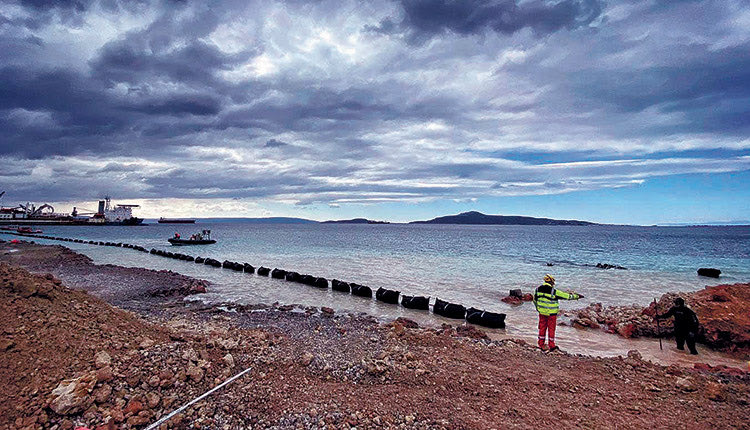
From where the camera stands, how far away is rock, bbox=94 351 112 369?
20.2 feet

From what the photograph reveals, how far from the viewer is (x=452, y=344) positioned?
9.30 metres

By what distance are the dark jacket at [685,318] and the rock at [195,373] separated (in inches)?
485

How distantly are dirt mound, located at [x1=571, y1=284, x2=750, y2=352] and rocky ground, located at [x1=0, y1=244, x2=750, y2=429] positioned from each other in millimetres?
3590

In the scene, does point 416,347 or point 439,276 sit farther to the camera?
point 439,276

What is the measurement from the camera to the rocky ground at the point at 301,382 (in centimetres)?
550

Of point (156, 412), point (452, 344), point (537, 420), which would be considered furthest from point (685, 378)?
point (156, 412)

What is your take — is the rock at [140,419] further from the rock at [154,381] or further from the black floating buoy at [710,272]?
the black floating buoy at [710,272]

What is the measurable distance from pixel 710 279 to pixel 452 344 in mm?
28407

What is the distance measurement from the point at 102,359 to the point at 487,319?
443 inches

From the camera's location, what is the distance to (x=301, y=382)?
6781mm

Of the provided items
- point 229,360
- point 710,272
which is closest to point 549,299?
point 229,360

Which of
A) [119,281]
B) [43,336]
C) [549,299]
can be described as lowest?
[119,281]

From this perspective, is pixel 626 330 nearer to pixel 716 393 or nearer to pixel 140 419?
pixel 716 393

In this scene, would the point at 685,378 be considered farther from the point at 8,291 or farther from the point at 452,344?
the point at 8,291
